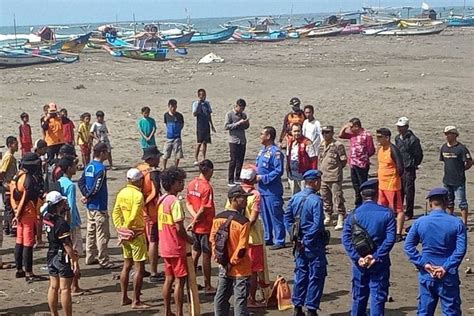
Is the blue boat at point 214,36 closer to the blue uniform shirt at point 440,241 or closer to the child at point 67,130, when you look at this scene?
the child at point 67,130

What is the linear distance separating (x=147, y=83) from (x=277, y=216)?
A: 21.5 m

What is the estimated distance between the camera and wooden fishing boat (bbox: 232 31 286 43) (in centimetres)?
6309

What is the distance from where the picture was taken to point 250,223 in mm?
9320

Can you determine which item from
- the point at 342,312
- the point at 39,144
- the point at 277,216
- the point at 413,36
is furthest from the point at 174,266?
the point at 413,36

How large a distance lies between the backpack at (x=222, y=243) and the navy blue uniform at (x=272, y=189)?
375cm

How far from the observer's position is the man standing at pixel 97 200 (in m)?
11.1

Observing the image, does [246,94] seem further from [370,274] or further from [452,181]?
[370,274]

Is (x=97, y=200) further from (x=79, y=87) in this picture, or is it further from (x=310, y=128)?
(x=79, y=87)

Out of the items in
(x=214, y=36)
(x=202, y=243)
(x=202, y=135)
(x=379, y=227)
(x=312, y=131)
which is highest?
(x=214, y=36)

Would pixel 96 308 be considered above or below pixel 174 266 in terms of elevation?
below

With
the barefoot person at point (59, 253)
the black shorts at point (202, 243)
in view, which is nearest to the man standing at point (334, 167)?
the black shorts at point (202, 243)

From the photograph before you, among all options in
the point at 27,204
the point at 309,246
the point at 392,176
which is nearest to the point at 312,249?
the point at 309,246

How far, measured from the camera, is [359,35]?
6938 cm

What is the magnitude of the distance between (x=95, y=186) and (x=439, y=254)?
4.66 metres
